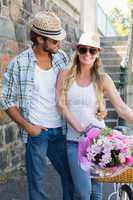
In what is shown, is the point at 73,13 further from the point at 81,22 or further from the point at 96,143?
the point at 96,143

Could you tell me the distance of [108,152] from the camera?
9.82ft

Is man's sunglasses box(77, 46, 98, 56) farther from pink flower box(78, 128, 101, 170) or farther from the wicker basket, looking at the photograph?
the wicker basket

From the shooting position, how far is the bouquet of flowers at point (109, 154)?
9.85ft

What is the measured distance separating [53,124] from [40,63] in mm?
475

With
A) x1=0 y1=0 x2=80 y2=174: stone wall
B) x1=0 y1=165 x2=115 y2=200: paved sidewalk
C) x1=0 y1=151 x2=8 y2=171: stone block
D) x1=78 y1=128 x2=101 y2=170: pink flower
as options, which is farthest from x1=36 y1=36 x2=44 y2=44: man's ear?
x1=0 y1=151 x2=8 y2=171: stone block

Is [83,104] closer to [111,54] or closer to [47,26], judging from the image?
[47,26]

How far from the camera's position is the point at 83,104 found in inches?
141

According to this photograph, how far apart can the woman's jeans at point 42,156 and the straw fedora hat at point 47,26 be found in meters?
0.71

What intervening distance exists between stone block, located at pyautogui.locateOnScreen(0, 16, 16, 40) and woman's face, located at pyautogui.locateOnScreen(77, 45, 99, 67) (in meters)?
2.84

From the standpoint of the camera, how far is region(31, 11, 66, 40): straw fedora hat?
12.1 feet

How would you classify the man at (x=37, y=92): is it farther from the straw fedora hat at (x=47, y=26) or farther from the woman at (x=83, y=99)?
the woman at (x=83, y=99)

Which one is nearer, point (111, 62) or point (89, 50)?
point (89, 50)

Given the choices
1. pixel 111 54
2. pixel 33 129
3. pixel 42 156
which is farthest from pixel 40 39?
pixel 111 54

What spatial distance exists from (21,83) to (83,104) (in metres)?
0.53
